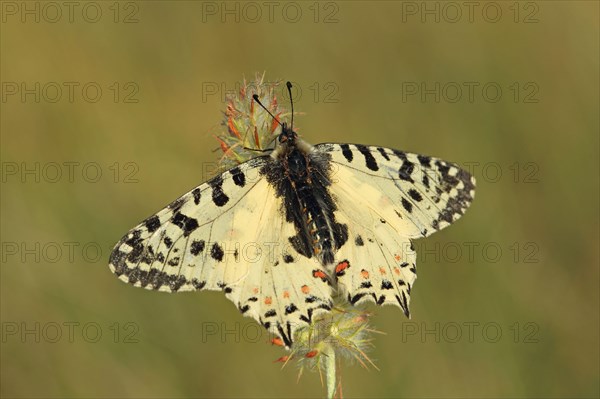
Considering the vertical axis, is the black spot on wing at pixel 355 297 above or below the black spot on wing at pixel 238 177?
below

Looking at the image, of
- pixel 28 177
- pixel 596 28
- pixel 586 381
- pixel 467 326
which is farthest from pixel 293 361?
pixel 596 28

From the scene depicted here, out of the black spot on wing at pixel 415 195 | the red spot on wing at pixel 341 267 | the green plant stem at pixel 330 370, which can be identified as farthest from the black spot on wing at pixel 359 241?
the green plant stem at pixel 330 370

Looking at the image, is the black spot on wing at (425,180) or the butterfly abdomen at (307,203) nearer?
the butterfly abdomen at (307,203)

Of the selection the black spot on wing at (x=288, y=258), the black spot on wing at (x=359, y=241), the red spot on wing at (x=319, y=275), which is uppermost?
the black spot on wing at (x=359, y=241)

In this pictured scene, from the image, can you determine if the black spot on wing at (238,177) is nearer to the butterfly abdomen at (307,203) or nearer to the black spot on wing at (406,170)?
the butterfly abdomen at (307,203)

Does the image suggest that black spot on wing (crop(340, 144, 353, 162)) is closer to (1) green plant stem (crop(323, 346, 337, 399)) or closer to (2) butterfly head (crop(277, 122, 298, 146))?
(2) butterfly head (crop(277, 122, 298, 146))

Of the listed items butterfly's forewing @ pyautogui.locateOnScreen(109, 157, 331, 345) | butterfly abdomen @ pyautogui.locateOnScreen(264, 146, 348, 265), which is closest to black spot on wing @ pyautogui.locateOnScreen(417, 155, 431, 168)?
butterfly abdomen @ pyautogui.locateOnScreen(264, 146, 348, 265)

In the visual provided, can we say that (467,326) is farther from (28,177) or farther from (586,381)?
(28,177)
